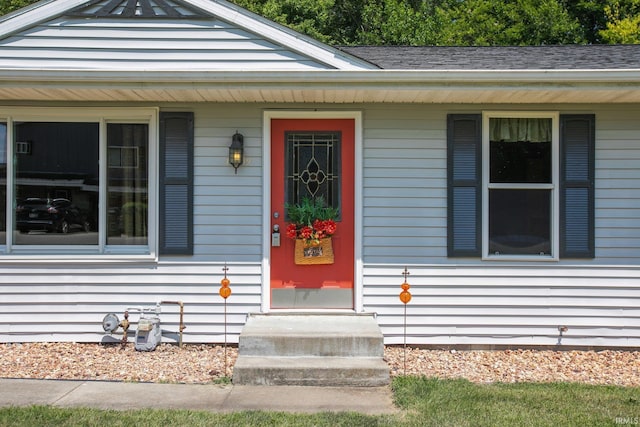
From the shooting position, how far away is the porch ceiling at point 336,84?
5.28 m

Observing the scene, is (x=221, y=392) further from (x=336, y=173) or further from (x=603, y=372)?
(x=603, y=372)

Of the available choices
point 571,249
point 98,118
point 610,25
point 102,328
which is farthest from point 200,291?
point 610,25

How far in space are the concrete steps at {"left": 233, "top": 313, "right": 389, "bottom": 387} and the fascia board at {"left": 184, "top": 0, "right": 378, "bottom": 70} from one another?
2.57 metres

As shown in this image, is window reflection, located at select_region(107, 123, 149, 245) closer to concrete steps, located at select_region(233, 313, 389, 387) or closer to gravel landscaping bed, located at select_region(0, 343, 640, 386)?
gravel landscaping bed, located at select_region(0, 343, 640, 386)

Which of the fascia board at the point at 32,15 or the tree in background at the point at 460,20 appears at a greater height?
the tree in background at the point at 460,20

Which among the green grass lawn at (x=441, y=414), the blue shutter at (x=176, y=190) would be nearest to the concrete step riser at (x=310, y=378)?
the green grass lawn at (x=441, y=414)

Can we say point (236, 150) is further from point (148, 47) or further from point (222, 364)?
point (222, 364)

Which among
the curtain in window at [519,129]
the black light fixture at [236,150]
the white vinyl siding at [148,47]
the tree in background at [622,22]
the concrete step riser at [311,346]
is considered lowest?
the concrete step riser at [311,346]

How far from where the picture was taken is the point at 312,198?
600cm

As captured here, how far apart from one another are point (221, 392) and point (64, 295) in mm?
2345

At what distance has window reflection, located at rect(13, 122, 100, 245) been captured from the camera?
19.5ft

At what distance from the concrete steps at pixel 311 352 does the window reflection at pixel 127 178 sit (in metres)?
1.66

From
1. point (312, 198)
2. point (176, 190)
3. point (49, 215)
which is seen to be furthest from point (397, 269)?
point (49, 215)

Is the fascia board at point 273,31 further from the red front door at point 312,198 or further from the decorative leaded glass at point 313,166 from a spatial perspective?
the decorative leaded glass at point 313,166
